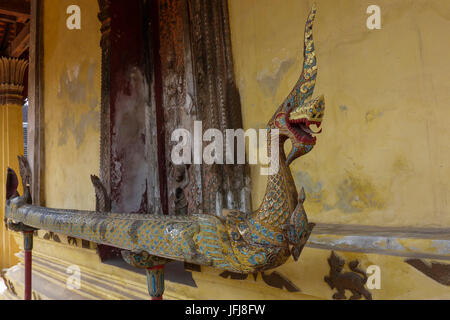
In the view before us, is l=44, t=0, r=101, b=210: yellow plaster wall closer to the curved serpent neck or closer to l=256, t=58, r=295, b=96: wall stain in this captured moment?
l=256, t=58, r=295, b=96: wall stain

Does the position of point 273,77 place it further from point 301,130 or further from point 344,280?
point 344,280

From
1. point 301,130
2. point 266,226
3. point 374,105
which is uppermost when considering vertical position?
point 374,105

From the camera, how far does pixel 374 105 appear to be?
1.30 meters

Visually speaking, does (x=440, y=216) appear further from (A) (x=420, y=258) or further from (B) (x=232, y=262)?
(B) (x=232, y=262)

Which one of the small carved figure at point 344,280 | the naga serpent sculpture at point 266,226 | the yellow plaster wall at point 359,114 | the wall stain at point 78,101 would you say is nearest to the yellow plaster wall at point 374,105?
the yellow plaster wall at point 359,114

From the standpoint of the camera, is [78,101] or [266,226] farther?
[78,101]

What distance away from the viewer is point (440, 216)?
1127mm

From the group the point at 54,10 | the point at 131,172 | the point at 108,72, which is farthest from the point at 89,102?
the point at 54,10

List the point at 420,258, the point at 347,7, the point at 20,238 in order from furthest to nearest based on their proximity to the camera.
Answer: the point at 20,238 → the point at 347,7 → the point at 420,258

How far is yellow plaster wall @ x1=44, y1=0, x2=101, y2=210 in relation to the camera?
3.04m

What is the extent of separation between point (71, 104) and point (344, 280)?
3.23 m

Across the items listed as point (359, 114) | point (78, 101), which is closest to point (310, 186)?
point (359, 114)

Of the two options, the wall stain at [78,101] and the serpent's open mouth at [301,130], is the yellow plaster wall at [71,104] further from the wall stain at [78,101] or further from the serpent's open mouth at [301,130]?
the serpent's open mouth at [301,130]

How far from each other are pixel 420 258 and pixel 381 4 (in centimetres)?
93
